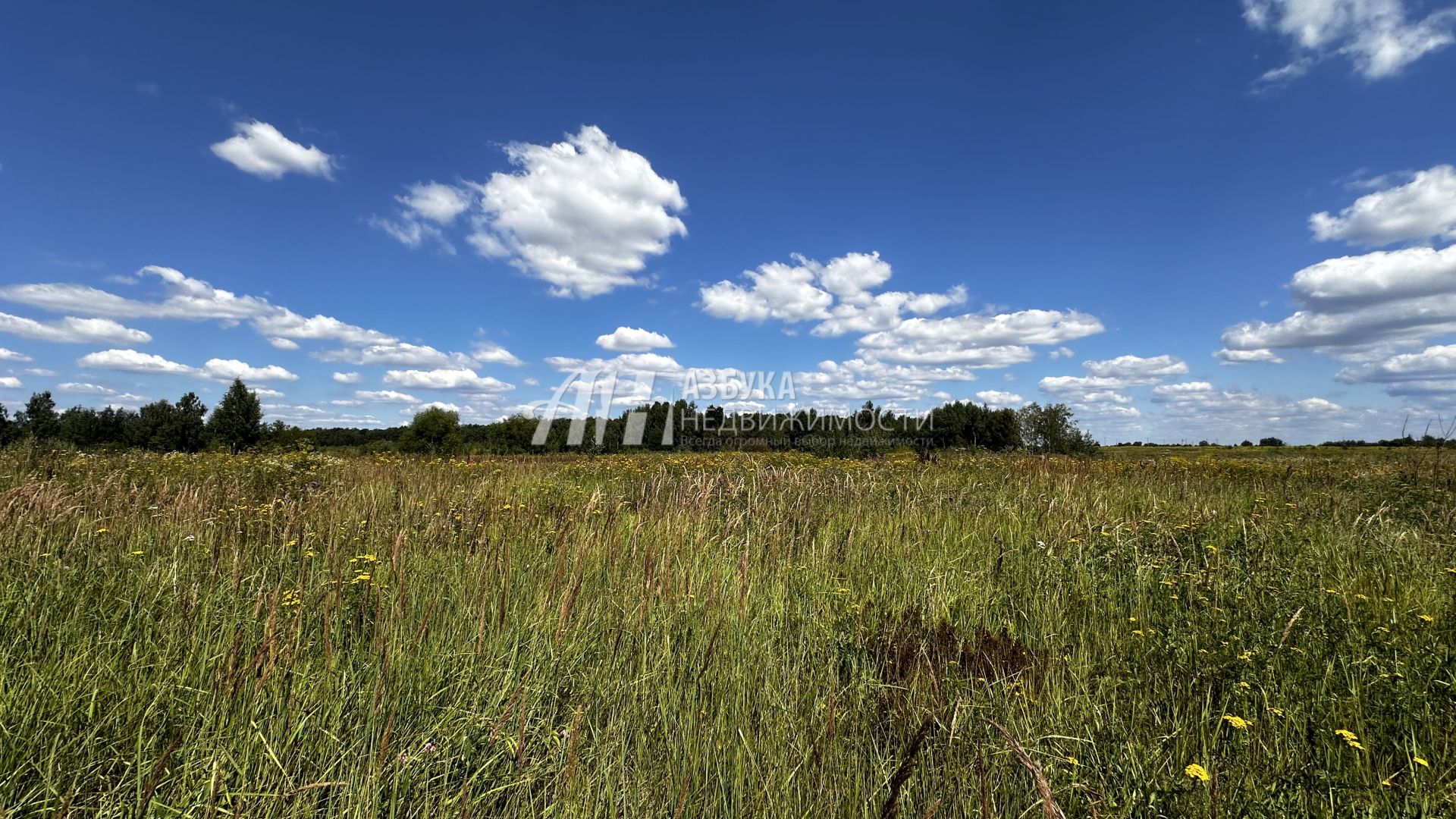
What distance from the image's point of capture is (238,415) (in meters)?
54.3

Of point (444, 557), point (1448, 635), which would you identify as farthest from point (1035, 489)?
point (444, 557)

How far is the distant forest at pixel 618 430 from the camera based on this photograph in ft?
101

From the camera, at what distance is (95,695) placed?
5.59ft

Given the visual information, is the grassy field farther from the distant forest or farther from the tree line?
the tree line

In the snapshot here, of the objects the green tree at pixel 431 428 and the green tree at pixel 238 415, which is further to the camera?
the green tree at pixel 238 415

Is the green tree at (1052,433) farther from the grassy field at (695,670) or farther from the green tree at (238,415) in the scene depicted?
the green tree at (238,415)

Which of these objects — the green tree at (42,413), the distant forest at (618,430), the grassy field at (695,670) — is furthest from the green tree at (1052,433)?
the green tree at (42,413)

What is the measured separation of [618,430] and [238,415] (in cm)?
3622

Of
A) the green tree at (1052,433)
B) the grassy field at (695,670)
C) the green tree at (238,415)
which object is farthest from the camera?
the green tree at (238,415)

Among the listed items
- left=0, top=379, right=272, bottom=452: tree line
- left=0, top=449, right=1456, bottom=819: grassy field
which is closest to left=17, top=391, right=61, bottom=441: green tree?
left=0, top=379, right=272, bottom=452: tree line

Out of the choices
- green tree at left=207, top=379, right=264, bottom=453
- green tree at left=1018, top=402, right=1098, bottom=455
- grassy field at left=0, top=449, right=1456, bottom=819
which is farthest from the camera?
green tree at left=207, top=379, right=264, bottom=453

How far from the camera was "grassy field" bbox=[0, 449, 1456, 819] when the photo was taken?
158 centimetres

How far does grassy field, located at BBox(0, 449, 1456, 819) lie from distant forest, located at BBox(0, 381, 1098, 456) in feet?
58.0

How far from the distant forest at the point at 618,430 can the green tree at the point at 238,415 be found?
0.31 feet
